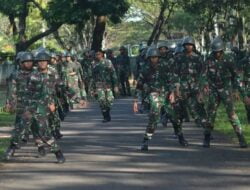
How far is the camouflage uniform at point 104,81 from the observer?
733 inches

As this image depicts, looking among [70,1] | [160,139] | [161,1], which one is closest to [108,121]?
[160,139]

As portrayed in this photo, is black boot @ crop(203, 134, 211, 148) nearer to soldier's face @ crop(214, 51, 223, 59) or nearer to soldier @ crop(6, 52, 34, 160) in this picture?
soldier's face @ crop(214, 51, 223, 59)

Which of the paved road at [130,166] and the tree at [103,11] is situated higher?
the tree at [103,11]

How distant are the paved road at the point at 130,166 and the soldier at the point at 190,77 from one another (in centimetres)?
68

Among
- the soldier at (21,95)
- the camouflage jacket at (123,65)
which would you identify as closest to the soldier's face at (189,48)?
the soldier at (21,95)

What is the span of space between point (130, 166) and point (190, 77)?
138 inches

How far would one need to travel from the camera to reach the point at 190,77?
14.2 m

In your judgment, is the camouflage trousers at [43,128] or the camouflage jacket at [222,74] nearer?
the camouflage trousers at [43,128]

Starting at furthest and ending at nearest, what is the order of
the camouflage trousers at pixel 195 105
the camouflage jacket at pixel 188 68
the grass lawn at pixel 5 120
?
the grass lawn at pixel 5 120
the camouflage jacket at pixel 188 68
the camouflage trousers at pixel 195 105

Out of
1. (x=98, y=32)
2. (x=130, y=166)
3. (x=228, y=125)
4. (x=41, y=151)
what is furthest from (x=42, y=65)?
(x=98, y=32)

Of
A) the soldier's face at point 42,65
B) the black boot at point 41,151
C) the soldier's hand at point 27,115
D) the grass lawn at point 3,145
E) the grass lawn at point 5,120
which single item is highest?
the soldier's face at point 42,65

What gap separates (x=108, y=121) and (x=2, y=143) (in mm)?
4799

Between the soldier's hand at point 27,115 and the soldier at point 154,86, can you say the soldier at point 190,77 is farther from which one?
the soldier's hand at point 27,115

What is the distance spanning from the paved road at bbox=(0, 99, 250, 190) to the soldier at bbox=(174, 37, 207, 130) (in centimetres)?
68
